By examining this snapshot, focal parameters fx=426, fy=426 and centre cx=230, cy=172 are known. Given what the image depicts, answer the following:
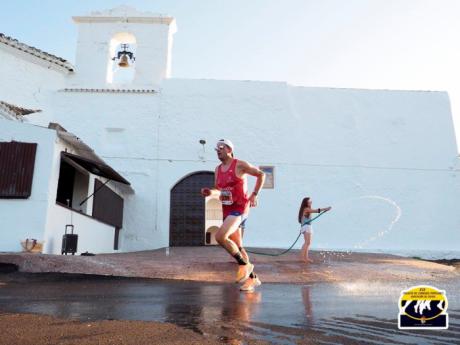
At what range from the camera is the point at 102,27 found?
1755 centimetres

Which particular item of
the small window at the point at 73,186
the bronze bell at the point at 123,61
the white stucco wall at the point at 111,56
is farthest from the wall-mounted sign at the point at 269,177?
the small window at the point at 73,186

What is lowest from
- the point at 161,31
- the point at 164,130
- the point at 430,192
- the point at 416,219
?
the point at 416,219

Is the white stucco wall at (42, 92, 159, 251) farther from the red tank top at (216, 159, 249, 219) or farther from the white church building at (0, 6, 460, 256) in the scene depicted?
the red tank top at (216, 159, 249, 219)

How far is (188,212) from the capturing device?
54.9ft

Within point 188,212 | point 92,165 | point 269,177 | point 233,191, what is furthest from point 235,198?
point 269,177

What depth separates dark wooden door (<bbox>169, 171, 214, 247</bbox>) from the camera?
1647 cm

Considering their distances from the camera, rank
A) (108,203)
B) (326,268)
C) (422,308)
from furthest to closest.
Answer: (108,203)
(326,268)
(422,308)

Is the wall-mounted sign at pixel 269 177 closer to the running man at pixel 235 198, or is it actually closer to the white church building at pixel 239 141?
the white church building at pixel 239 141

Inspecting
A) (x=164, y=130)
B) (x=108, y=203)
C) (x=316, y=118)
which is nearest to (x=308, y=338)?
(x=108, y=203)

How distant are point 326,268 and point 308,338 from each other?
6.38m

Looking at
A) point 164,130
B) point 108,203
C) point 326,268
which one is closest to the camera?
point 326,268

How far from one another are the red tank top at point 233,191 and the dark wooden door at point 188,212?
1153cm

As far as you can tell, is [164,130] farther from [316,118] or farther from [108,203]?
[316,118]

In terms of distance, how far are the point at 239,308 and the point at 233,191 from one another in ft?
6.29
